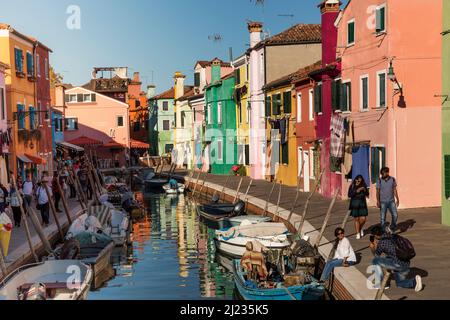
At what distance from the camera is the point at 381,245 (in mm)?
14195

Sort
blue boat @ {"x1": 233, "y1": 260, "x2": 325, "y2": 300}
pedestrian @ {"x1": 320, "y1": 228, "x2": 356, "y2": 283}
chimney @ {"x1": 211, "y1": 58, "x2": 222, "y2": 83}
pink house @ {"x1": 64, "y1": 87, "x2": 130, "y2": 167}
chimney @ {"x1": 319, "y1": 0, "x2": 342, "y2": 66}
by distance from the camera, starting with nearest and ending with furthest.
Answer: blue boat @ {"x1": 233, "y1": 260, "x2": 325, "y2": 300} < pedestrian @ {"x1": 320, "y1": 228, "x2": 356, "y2": 283} < chimney @ {"x1": 319, "y1": 0, "x2": 342, "y2": 66} < chimney @ {"x1": 211, "y1": 58, "x2": 222, "y2": 83} < pink house @ {"x1": 64, "y1": 87, "x2": 130, "y2": 167}

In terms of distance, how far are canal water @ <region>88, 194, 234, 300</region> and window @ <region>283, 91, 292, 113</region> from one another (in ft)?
33.5

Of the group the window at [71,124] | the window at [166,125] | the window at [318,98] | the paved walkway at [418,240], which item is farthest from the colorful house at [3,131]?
the window at [166,125]

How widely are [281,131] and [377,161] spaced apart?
1656 cm

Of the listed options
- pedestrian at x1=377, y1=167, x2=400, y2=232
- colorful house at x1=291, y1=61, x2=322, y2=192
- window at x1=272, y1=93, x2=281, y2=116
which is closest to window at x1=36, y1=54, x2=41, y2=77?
window at x1=272, y1=93, x2=281, y2=116

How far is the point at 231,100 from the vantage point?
58.8 meters

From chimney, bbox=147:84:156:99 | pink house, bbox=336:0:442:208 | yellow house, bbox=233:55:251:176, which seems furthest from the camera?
chimney, bbox=147:84:156:99

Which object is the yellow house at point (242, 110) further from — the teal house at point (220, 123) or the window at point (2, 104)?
the window at point (2, 104)

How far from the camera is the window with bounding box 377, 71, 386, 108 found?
2742cm

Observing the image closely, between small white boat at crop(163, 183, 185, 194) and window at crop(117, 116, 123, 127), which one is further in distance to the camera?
window at crop(117, 116, 123, 127)

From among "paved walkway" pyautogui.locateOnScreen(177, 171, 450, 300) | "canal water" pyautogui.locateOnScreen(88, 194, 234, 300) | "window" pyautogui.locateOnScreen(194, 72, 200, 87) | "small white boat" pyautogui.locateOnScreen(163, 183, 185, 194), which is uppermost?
"window" pyautogui.locateOnScreen(194, 72, 200, 87)

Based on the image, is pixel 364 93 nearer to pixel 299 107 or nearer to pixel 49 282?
pixel 299 107

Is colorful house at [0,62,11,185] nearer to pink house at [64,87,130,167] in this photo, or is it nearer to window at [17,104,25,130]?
window at [17,104,25,130]
